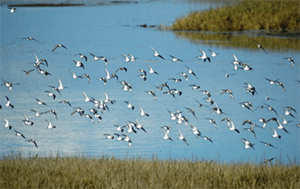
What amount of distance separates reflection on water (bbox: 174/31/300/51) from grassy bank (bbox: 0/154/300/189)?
22.3 meters

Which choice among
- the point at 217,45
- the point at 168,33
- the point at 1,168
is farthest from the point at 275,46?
the point at 1,168

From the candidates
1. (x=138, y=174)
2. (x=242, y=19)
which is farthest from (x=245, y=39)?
(x=138, y=174)

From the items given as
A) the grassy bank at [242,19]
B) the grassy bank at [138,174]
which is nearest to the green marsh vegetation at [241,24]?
the grassy bank at [242,19]

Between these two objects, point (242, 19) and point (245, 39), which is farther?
point (242, 19)

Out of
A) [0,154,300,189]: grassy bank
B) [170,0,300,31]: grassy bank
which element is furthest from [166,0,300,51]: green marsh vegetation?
[0,154,300,189]: grassy bank

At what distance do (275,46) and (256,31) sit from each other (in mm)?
5464

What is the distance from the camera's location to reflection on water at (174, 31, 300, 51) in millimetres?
32188

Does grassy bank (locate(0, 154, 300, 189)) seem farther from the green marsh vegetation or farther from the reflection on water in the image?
the green marsh vegetation

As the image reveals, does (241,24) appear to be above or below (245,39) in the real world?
above

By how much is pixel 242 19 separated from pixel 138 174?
99.5 ft

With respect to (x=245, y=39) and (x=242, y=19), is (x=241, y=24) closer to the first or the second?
(x=242, y=19)

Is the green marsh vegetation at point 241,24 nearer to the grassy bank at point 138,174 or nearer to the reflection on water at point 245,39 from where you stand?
the reflection on water at point 245,39

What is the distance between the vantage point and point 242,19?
37.9 m

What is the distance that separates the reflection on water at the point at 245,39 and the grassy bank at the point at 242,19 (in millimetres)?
1103
